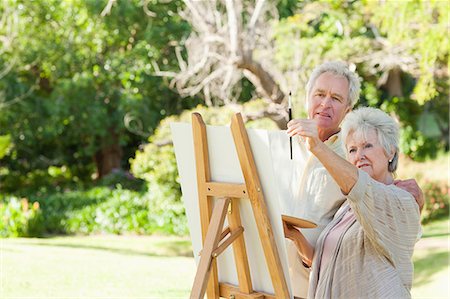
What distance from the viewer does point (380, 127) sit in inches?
96.0

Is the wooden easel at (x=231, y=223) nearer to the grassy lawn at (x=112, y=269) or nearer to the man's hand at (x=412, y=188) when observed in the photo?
the man's hand at (x=412, y=188)

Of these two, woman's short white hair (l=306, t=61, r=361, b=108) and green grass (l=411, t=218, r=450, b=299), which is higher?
woman's short white hair (l=306, t=61, r=361, b=108)

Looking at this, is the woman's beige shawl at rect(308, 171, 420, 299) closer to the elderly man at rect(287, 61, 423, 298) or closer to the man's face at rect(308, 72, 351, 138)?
the elderly man at rect(287, 61, 423, 298)

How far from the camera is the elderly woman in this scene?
7.54 ft

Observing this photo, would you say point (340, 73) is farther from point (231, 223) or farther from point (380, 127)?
point (231, 223)

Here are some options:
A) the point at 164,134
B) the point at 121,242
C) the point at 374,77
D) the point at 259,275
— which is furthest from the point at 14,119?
the point at 259,275

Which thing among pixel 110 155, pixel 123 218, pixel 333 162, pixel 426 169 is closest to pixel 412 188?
pixel 333 162

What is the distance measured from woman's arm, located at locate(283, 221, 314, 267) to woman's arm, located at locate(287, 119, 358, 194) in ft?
1.55

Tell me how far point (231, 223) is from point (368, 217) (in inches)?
23.5

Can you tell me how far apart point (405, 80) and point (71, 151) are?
21.2 ft

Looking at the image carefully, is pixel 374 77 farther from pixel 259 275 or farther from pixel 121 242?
pixel 259 275

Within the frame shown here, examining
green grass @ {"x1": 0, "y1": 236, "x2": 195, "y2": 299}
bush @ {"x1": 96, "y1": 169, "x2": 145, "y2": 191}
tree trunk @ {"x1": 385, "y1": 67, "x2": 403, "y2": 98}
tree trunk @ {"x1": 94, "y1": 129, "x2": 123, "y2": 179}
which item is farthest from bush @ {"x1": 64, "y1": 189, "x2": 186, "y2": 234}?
tree trunk @ {"x1": 385, "y1": 67, "x2": 403, "y2": 98}

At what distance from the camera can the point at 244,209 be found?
108 inches

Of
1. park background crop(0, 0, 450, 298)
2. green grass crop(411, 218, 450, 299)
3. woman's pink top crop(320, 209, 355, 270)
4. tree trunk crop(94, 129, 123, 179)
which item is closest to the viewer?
woman's pink top crop(320, 209, 355, 270)
